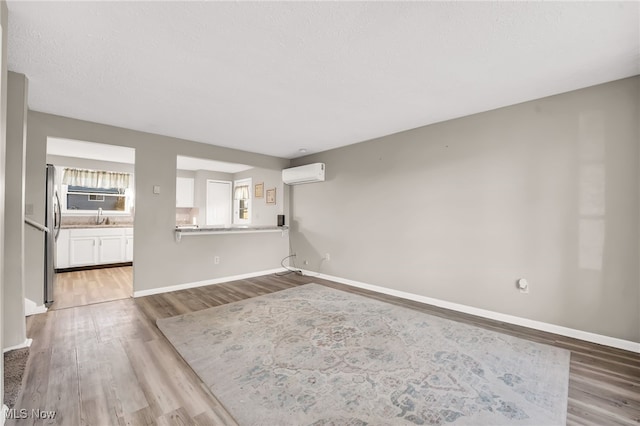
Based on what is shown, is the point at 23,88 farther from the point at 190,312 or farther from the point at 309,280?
the point at 309,280

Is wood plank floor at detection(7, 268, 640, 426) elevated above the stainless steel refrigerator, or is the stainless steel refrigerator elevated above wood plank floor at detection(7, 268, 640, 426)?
the stainless steel refrigerator

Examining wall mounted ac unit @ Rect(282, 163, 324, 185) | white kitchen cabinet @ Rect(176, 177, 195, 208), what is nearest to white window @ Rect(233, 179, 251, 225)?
white kitchen cabinet @ Rect(176, 177, 195, 208)

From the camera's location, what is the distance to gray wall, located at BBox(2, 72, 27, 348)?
217 cm

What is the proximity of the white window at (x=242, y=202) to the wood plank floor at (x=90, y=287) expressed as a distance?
9.34 ft

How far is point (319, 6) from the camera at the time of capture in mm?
1519

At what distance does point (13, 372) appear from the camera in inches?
73.6

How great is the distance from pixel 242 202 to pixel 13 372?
19.1 feet

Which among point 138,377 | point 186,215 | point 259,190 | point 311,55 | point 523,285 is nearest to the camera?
point 138,377

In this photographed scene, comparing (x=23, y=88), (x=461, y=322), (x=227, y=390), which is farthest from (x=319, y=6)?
(x=461, y=322)

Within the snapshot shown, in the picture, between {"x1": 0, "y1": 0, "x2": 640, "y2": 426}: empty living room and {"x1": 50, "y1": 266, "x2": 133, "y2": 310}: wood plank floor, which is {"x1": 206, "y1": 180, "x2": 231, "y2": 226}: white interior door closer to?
{"x1": 50, "y1": 266, "x2": 133, "y2": 310}: wood plank floor

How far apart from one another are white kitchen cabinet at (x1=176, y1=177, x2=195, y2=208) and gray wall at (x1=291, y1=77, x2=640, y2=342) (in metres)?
5.05

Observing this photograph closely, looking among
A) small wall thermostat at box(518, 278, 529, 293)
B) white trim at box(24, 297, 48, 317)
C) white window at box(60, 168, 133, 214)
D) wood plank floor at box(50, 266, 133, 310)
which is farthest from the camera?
white window at box(60, 168, 133, 214)

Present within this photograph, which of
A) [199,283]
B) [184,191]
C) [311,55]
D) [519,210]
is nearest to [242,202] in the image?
[184,191]

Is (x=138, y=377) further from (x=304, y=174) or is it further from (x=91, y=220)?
(x=91, y=220)
